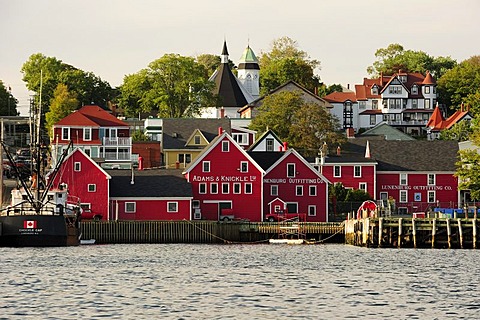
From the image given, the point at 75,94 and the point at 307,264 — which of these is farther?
the point at 75,94

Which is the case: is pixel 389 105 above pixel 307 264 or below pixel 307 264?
above

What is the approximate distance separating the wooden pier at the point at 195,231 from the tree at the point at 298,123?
31.6 meters

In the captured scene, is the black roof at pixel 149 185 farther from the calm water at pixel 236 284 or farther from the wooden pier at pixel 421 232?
the calm water at pixel 236 284

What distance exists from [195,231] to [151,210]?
22.7ft

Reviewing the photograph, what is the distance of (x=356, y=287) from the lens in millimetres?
57094

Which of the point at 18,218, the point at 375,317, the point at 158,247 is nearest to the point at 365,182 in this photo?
the point at 158,247

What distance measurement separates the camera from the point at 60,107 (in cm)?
16500

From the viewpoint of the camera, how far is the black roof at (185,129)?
446ft

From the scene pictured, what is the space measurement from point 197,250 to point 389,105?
106365 mm

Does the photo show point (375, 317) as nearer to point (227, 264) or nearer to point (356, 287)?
point (356, 287)

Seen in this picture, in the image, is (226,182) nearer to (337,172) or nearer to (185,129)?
(337,172)

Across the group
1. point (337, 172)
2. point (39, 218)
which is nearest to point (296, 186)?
point (337, 172)

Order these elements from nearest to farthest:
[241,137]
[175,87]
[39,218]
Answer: [39,218]
[241,137]
[175,87]

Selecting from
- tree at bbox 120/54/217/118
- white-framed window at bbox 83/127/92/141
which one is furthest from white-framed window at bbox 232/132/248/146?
tree at bbox 120/54/217/118
